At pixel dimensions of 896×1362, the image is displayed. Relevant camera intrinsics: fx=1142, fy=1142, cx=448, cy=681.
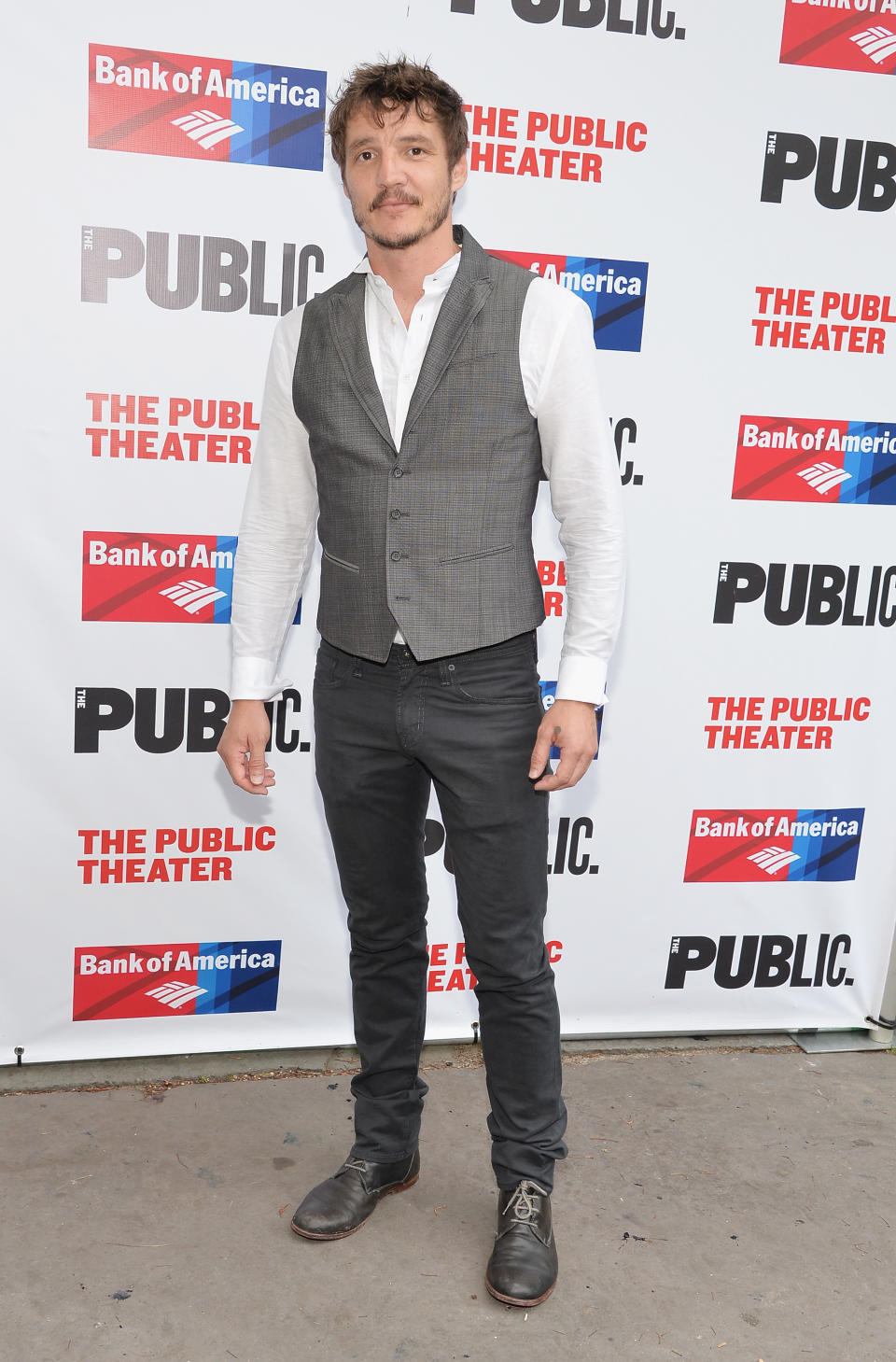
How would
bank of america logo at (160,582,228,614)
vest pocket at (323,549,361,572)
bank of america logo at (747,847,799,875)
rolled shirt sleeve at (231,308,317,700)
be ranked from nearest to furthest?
vest pocket at (323,549,361,572), rolled shirt sleeve at (231,308,317,700), bank of america logo at (160,582,228,614), bank of america logo at (747,847,799,875)

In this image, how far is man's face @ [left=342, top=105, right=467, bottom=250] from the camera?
178 cm

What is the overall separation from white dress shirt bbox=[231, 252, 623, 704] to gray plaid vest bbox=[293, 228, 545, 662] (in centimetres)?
4

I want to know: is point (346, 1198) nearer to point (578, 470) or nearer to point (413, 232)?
point (578, 470)

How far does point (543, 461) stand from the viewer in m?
1.91

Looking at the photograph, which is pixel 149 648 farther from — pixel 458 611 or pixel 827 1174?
pixel 827 1174

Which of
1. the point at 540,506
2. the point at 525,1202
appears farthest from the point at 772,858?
the point at 525,1202

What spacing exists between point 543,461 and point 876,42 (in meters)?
1.55

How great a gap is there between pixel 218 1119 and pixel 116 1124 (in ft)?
0.70

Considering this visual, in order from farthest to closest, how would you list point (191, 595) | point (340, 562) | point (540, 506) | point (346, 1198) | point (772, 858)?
point (772, 858) < point (540, 506) < point (191, 595) < point (346, 1198) < point (340, 562)

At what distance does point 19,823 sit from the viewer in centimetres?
257

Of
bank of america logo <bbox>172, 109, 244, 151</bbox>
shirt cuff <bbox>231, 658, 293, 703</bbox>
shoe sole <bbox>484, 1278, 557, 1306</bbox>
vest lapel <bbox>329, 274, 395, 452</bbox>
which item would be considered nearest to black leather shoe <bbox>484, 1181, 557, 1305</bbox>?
shoe sole <bbox>484, 1278, 557, 1306</bbox>

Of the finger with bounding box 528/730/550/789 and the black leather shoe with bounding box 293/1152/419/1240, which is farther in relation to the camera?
the black leather shoe with bounding box 293/1152/419/1240

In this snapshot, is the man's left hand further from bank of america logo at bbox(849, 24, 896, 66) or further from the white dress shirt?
bank of america logo at bbox(849, 24, 896, 66)

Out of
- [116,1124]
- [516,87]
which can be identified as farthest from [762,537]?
[116,1124]
